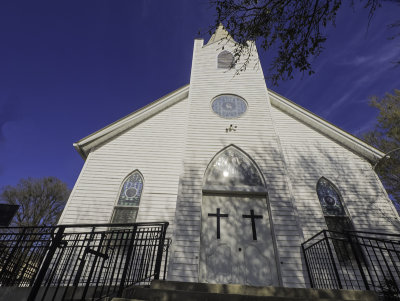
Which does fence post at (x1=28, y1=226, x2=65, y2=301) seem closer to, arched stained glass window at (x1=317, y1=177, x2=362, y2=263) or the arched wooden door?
the arched wooden door

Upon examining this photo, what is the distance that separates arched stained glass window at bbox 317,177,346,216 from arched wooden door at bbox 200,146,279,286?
215 centimetres

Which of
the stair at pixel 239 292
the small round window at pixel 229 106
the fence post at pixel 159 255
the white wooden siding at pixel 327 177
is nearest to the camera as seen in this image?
the stair at pixel 239 292

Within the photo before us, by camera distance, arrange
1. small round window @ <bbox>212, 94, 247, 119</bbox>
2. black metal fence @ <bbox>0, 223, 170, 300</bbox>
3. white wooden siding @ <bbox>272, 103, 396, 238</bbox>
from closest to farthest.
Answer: black metal fence @ <bbox>0, 223, 170, 300</bbox> < white wooden siding @ <bbox>272, 103, 396, 238</bbox> < small round window @ <bbox>212, 94, 247, 119</bbox>

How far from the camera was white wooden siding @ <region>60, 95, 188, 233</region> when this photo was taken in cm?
680

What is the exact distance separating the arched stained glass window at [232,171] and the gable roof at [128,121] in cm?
381

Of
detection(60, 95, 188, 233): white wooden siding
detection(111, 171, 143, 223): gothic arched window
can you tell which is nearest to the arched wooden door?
detection(60, 95, 188, 233): white wooden siding

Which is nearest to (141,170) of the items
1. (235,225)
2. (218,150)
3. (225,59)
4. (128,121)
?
(128,121)

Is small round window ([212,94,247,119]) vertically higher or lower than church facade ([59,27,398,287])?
higher

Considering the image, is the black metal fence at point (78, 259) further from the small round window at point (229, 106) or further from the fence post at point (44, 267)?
the small round window at point (229, 106)

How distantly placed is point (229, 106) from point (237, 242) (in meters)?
5.36

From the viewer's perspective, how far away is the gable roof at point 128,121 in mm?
8008

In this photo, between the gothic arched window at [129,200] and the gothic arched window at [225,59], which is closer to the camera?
the gothic arched window at [129,200]

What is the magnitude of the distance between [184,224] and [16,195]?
22.8m

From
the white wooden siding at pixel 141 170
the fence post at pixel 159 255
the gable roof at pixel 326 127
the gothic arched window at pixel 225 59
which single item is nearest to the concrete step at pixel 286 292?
the fence post at pixel 159 255
